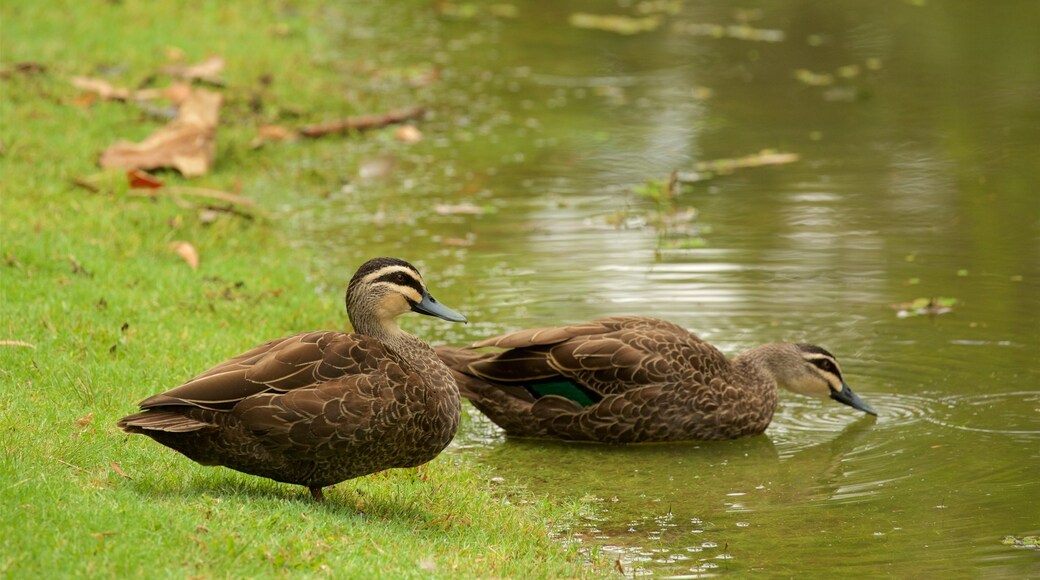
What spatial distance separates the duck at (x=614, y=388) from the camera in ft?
28.0

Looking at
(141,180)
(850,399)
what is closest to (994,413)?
(850,399)

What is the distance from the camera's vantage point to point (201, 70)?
55.2ft

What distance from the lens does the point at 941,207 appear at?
1280 cm

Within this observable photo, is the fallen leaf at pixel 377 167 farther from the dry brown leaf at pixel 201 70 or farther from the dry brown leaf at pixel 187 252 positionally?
the dry brown leaf at pixel 187 252

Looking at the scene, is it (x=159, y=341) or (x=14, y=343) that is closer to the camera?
(x=14, y=343)

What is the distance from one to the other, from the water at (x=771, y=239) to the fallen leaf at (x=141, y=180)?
1372mm

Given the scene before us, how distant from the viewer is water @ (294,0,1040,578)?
7367mm

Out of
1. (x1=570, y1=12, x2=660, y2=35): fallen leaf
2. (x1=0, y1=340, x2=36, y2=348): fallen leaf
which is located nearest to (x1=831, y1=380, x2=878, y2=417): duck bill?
(x1=0, y1=340, x2=36, y2=348): fallen leaf

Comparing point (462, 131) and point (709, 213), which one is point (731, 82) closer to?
point (462, 131)

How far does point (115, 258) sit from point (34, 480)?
184 inches

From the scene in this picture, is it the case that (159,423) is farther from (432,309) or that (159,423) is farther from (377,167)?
(377,167)

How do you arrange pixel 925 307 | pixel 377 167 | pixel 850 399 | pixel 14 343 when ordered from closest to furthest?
1. pixel 14 343
2. pixel 850 399
3. pixel 925 307
4. pixel 377 167

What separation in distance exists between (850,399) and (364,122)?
8305 mm

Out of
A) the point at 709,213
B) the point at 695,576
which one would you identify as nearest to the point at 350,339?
the point at 695,576
